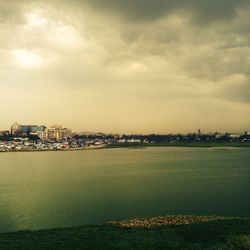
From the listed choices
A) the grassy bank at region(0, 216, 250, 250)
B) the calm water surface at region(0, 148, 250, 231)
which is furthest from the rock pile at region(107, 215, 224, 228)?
the calm water surface at region(0, 148, 250, 231)

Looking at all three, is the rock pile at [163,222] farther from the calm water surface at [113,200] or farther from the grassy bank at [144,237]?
the calm water surface at [113,200]

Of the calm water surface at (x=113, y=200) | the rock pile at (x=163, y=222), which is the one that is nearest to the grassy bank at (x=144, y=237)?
the rock pile at (x=163, y=222)

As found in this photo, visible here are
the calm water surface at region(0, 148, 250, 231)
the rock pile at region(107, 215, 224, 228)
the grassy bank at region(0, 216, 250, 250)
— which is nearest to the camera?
the grassy bank at region(0, 216, 250, 250)

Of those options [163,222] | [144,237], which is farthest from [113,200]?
[144,237]

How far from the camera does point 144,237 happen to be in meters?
24.4

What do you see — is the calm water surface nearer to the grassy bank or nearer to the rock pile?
the rock pile

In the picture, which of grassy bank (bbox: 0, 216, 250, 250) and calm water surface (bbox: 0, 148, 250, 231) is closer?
grassy bank (bbox: 0, 216, 250, 250)

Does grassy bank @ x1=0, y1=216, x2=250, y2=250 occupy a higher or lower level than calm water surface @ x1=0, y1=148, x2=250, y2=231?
higher

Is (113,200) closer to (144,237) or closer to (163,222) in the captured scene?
(163,222)

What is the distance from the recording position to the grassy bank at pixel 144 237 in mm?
22703

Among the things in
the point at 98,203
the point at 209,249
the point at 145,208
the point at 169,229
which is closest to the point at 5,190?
the point at 98,203

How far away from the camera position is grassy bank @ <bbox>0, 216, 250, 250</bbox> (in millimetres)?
22703

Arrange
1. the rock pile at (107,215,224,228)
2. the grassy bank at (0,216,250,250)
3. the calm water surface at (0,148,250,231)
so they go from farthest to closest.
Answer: the calm water surface at (0,148,250,231) → the rock pile at (107,215,224,228) → the grassy bank at (0,216,250,250)

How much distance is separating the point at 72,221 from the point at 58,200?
1258 centimetres
